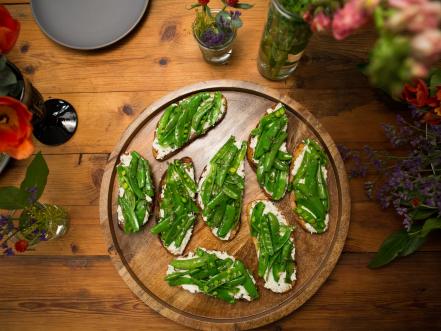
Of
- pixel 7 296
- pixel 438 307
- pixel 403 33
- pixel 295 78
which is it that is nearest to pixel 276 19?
pixel 295 78

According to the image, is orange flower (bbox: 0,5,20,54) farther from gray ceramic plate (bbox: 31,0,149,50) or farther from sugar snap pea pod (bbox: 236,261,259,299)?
sugar snap pea pod (bbox: 236,261,259,299)

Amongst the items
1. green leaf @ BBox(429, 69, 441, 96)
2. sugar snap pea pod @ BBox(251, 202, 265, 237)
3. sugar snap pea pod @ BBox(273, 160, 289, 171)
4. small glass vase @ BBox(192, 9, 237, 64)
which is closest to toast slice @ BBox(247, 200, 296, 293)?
sugar snap pea pod @ BBox(251, 202, 265, 237)

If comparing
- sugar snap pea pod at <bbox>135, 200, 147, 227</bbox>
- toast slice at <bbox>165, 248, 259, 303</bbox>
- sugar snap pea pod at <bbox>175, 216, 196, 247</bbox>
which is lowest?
toast slice at <bbox>165, 248, 259, 303</bbox>

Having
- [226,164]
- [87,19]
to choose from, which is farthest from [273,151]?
[87,19]

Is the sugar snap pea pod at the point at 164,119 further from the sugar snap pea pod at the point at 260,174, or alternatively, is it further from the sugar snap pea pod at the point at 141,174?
the sugar snap pea pod at the point at 260,174

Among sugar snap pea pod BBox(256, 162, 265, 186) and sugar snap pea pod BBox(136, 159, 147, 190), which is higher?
sugar snap pea pod BBox(256, 162, 265, 186)

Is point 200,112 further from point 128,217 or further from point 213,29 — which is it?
point 128,217
